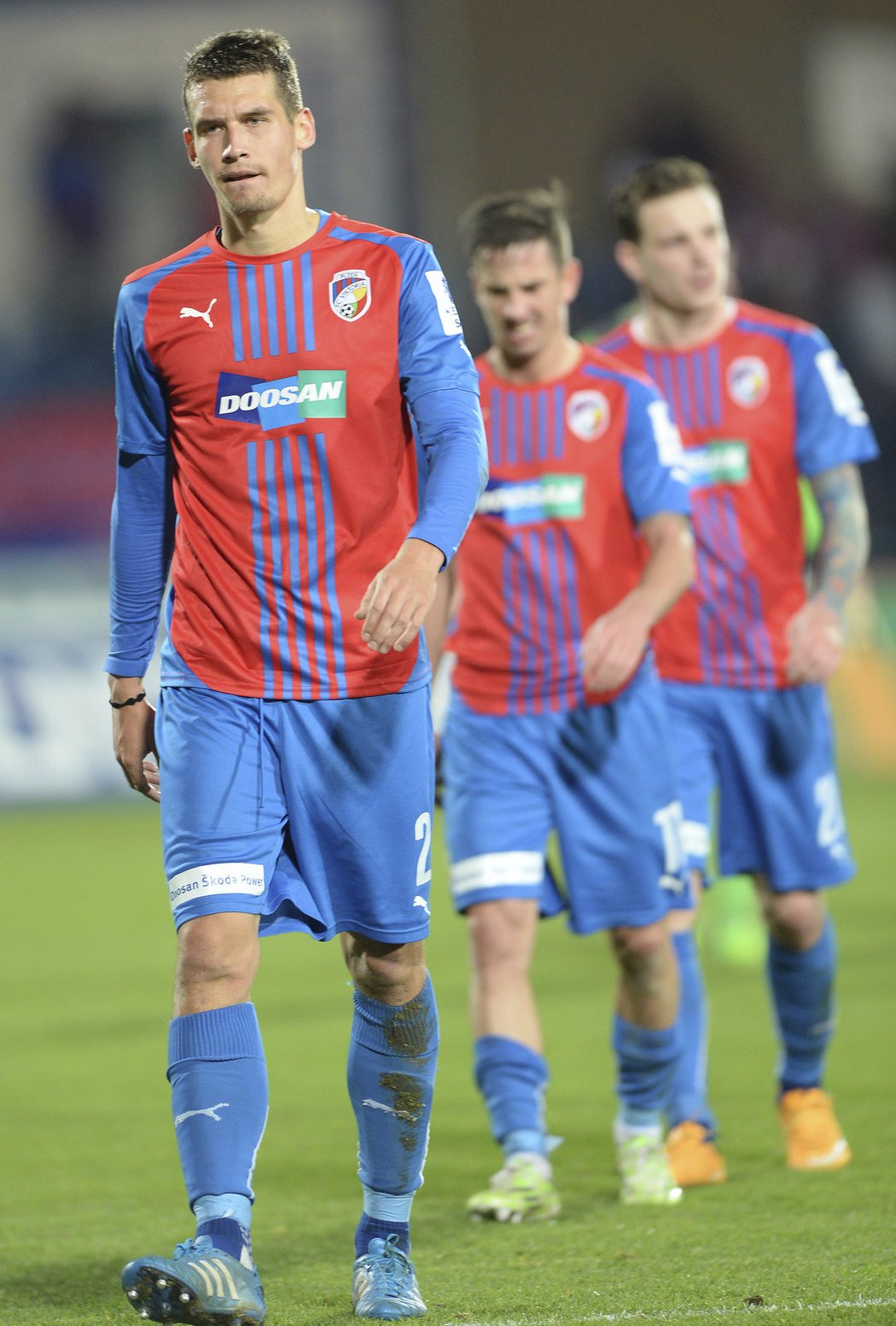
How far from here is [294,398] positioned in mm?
3449

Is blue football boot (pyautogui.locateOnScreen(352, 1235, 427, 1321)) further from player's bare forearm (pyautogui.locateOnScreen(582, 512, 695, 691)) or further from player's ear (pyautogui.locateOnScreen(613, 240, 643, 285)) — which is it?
player's ear (pyautogui.locateOnScreen(613, 240, 643, 285))

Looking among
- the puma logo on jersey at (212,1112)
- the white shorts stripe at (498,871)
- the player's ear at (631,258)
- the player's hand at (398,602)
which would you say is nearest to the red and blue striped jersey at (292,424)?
the player's hand at (398,602)

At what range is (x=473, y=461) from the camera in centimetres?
339

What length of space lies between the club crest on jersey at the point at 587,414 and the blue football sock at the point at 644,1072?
4.53ft

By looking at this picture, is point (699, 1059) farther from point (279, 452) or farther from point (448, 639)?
point (279, 452)

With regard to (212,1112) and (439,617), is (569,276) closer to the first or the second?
(439,617)

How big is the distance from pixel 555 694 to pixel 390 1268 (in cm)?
166

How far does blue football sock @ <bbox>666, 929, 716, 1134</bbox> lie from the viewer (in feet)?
16.3

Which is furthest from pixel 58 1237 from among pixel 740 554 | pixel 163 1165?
pixel 740 554

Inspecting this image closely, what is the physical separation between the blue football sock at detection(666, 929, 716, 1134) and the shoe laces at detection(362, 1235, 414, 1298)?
4.86 ft

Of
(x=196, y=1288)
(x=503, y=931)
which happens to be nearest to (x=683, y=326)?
(x=503, y=931)

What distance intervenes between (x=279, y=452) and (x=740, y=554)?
2042 mm

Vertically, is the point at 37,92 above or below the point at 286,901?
above

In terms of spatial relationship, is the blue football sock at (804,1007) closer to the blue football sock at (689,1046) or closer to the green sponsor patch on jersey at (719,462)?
the blue football sock at (689,1046)
